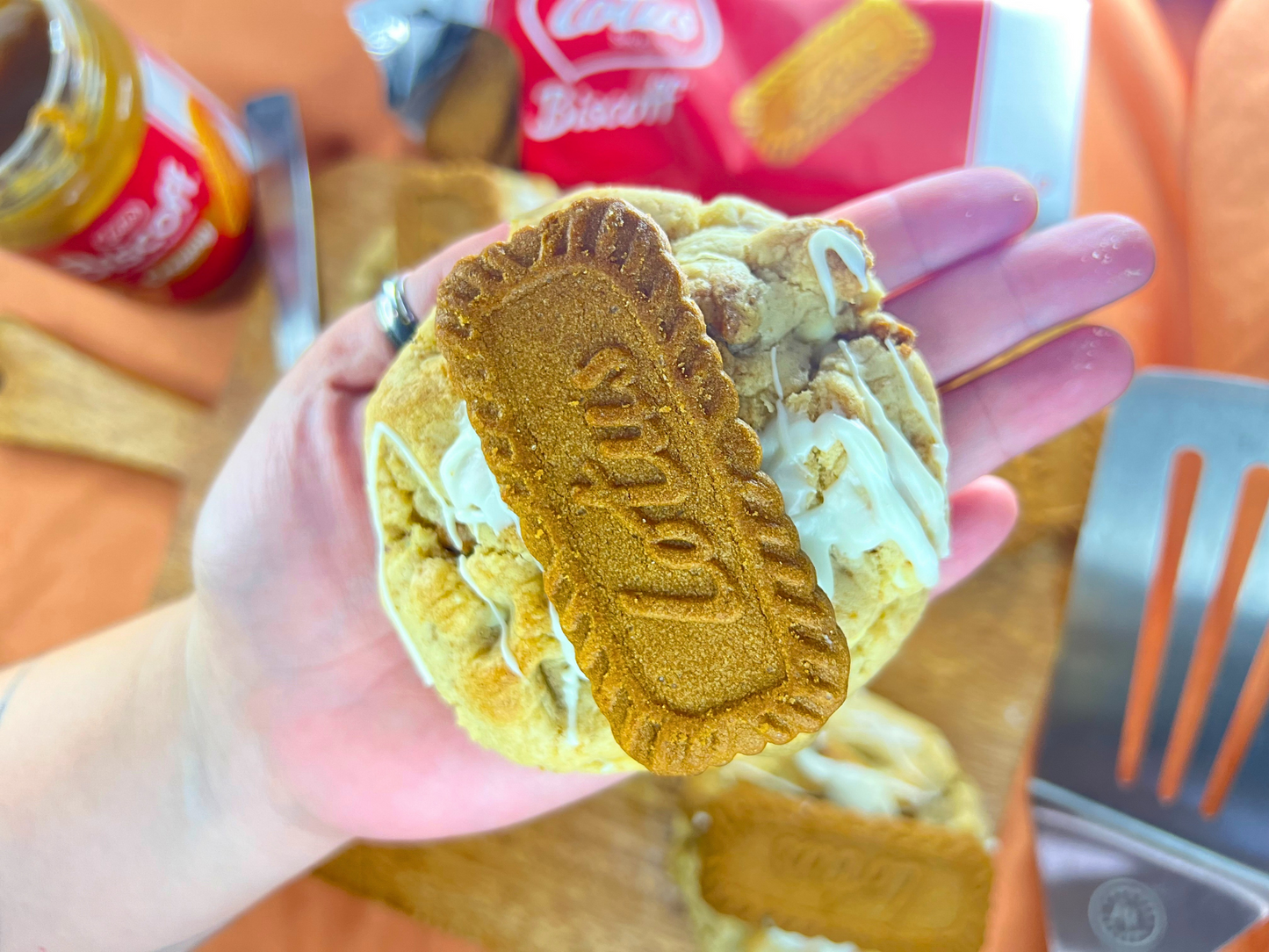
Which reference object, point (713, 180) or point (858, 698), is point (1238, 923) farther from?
point (713, 180)

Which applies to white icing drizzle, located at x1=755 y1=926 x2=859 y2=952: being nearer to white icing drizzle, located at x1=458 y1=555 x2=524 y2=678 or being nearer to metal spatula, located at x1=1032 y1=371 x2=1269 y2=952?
metal spatula, located at x1=1032 y1=371 x2=1269 y2=952

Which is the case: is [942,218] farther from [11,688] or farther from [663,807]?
[11,688]

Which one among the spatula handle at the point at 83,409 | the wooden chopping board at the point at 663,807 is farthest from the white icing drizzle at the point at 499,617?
the spatula handle at the point at 83,409

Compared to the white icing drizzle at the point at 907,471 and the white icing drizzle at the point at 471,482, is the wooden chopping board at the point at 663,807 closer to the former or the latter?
the white icing drizzle at the point at 907,471

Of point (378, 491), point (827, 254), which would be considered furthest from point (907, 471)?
point (378, 491)

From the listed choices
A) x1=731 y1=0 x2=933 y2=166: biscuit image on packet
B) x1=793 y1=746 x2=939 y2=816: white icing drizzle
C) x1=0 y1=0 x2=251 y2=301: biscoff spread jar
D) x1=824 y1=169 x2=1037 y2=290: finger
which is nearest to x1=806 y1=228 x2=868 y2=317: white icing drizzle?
x1=824 y1=169 x2=1037 y2=290: finger

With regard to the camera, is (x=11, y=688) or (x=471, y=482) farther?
(x=11, y=688)
